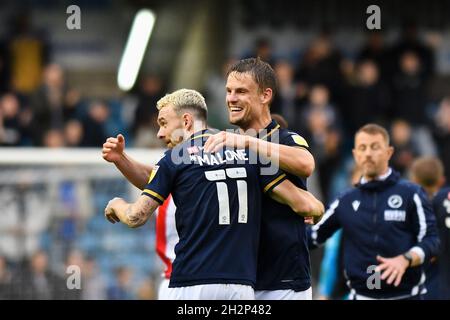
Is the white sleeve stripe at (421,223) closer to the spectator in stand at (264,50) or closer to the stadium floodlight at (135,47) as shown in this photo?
the spectator in stand at (264,50)

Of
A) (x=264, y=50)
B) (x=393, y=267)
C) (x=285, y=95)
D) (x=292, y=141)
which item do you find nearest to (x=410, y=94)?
(x=285, y=95)

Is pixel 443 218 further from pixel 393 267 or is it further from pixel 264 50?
pixel 264 50

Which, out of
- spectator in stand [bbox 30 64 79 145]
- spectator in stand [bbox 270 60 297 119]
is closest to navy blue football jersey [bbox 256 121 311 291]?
spectator in stand [bbox 270 60 297 119]

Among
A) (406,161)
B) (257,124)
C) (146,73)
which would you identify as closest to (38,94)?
(146,73)

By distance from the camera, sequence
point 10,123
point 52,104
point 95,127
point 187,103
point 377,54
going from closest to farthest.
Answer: point 187,103 → point 10,123 → point 95,127 → point 52,104 → point 377,54

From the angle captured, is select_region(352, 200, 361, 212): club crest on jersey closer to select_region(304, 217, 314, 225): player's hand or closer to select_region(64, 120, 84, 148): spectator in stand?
select_region(304, 217, 314, 225): player's hand

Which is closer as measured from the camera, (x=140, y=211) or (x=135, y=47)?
(x=140, y=211)

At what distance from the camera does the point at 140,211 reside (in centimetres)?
638

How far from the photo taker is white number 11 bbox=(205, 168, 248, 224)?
636cm

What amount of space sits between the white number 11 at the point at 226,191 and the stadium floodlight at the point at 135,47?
11.6 meters

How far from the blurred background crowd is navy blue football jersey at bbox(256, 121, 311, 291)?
549 centimetres

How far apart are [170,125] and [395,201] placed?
2.40m

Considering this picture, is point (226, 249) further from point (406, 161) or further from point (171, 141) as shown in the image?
point (406, 161)
